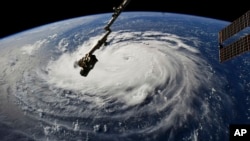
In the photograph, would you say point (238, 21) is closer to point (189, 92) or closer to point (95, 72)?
point (189, 92)

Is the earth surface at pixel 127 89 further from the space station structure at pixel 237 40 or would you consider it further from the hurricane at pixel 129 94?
the space station structure at pixel 237 40

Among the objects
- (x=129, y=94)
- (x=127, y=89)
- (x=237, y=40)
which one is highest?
(x=237, y=40)

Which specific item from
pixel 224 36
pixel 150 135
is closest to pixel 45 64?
pixel 150 135

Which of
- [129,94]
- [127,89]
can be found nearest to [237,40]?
[129,94]

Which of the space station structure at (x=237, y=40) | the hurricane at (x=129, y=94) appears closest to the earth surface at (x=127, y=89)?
the hurricane at (x=129, y=94)

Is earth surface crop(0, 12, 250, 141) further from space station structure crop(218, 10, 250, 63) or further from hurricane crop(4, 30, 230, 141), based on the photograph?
space station structure crop(218, 10, 250, 63)

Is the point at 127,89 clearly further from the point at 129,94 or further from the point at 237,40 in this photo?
the point at 237,40

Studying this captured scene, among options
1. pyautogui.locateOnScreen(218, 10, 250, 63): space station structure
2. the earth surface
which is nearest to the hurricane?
the earth surface
